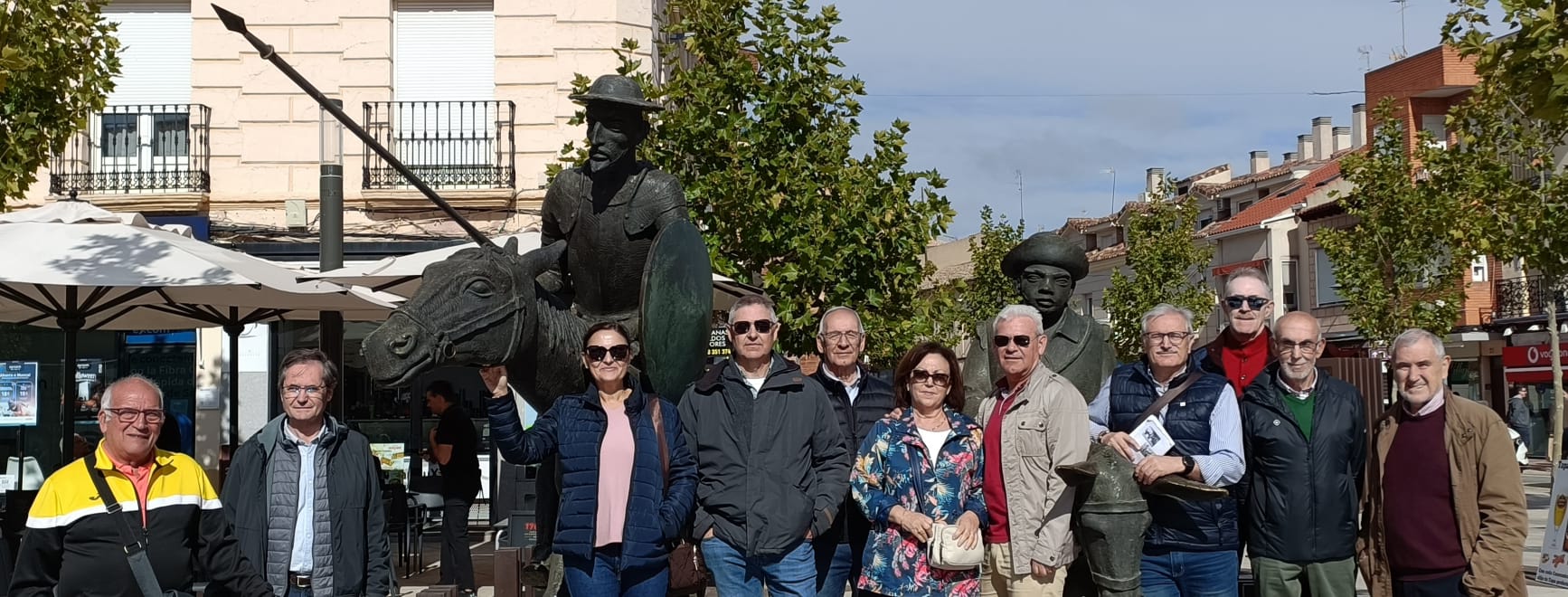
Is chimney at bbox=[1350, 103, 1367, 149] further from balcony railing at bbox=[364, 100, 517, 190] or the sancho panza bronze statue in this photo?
the sancho panza bronze statue

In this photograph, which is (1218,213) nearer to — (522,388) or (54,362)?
(54,362)

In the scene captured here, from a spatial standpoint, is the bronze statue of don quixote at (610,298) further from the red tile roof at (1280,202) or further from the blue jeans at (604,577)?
the red tile roof at (1280,202)

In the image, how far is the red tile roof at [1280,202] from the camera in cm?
4697

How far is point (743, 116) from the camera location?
12516 millimetres

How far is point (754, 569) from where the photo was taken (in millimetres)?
4945

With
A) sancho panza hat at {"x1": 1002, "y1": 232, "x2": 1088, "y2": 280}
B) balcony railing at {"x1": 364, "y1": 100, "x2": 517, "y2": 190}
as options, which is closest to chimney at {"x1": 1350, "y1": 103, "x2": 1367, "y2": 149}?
balcony railing at {"x1": 364, "y1": 100, "x2": 517, "y2": 190}

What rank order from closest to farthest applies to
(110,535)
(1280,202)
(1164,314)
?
(110,535), (1164,314), (1280,202)

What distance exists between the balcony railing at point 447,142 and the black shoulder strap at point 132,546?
42.0 ft

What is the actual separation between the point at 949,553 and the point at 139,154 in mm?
14831

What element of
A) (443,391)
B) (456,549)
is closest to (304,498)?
(456,549)

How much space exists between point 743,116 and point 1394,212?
1335 cm

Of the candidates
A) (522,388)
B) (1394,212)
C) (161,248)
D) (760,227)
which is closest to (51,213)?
(161,248)

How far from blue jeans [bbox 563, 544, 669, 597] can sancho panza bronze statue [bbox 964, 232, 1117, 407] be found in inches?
75.9

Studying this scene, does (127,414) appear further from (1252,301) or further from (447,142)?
(447,142)
